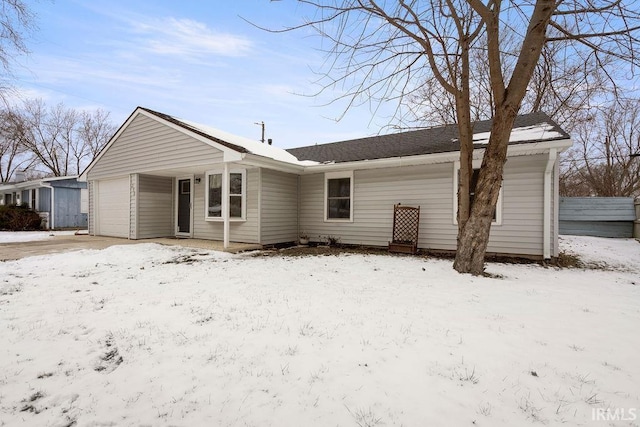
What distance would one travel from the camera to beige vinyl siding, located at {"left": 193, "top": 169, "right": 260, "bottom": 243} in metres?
9.16

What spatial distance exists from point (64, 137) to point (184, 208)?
27.1 m

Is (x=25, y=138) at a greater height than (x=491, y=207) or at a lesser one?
greater

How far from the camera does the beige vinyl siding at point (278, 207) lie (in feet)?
30.0

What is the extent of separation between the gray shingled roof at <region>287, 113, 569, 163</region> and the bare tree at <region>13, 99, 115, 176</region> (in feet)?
90.4

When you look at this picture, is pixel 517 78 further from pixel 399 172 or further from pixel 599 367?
pixel 599 367

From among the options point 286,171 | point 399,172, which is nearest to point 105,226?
point 286,171

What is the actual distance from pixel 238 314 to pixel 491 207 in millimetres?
4693

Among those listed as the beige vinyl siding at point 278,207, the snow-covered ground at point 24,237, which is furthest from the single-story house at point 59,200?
the beige vinyl siding at point 278,207

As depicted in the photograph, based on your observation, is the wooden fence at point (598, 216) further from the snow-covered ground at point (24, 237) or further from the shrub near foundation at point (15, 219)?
the shrub near foundation at point (15, 219)

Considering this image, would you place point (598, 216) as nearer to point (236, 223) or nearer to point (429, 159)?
point (429, 159)

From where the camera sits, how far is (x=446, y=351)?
262cm

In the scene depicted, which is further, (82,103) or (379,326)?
(82,103)

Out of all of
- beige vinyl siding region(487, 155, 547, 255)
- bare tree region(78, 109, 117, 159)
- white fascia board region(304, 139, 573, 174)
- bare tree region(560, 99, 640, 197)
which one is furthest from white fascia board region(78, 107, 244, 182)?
bare tree region(78, 109, 117, 159)

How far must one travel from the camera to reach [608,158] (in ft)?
64.0
